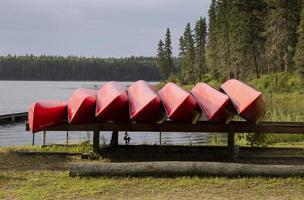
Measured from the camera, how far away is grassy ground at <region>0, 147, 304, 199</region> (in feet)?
24.2

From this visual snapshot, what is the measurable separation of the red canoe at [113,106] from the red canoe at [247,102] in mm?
2144

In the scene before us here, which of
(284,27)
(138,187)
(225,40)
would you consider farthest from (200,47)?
(138,187)

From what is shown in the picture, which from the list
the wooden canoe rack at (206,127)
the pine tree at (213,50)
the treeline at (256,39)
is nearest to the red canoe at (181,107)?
the wooden canoe rack at (206,127)

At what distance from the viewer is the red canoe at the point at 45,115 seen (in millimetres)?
10445

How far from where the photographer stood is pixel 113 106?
10.0 metres

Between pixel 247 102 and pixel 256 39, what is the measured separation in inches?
2042

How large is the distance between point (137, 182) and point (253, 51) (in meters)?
54.4

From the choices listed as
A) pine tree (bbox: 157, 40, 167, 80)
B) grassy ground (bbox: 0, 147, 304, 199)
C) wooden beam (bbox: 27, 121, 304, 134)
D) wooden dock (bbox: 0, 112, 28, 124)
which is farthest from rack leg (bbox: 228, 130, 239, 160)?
pine tree (bbox: 157, 40, 167, 80)

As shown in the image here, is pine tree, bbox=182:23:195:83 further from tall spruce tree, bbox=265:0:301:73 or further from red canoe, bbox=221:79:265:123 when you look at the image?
red canoe, bbox=221:79:265:123

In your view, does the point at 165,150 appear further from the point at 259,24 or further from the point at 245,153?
the point at 259,24

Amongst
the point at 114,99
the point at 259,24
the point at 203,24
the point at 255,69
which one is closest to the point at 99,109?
the point at 114,99

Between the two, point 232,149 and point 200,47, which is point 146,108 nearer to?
point 232,149

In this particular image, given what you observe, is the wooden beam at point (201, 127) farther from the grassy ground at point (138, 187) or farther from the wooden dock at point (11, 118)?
the wooden dock at point (11, 118)

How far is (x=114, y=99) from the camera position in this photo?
1012 centimetres
